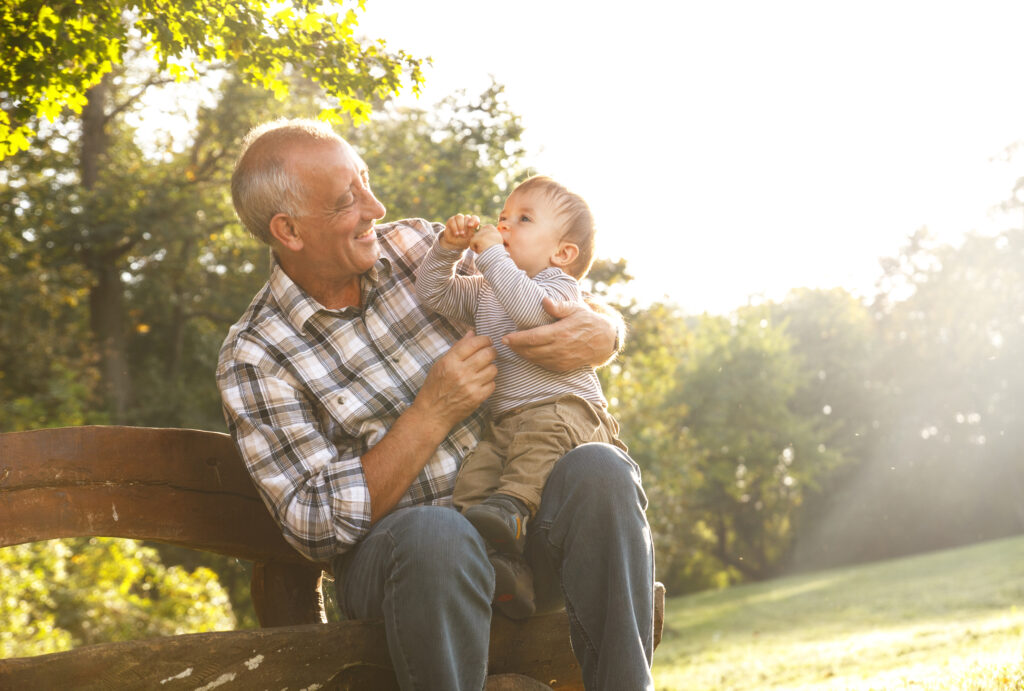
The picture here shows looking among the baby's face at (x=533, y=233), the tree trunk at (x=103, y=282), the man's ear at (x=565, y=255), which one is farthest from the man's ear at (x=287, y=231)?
the tree trunk at (x=103, y=282)

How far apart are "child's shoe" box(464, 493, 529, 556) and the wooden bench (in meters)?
0.26

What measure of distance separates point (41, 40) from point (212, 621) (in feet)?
22.3

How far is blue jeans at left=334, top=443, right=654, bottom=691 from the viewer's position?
7.32 feet

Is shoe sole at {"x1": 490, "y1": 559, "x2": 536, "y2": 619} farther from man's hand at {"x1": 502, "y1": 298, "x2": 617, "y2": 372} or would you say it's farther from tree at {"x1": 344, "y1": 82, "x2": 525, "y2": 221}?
tree at {"x1": 344, "y1": 82, "x2": 525, "y2": 221}

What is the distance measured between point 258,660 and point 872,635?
26.0ft

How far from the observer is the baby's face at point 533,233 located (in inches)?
121

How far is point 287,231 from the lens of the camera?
3.00 meters

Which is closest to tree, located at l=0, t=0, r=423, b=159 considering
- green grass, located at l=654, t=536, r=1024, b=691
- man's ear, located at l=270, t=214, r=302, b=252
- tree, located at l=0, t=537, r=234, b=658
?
man's ear, located at l=270, t=214, r=302, b=252

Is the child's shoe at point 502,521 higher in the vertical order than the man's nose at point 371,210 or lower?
lower

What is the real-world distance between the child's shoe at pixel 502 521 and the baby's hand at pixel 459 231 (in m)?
0.77

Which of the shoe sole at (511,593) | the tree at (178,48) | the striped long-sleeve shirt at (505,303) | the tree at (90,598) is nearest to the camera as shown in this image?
the shoe sole at (511,593)

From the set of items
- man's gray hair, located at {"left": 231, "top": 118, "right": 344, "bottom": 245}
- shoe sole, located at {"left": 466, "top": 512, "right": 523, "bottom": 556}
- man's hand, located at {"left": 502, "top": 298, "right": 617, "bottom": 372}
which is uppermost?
man's gray hair, located at {"left": 231, "top": 118, "right": 344, "bottom": 245}

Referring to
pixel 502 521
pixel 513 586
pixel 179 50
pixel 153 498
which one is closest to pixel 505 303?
pixel 502 521

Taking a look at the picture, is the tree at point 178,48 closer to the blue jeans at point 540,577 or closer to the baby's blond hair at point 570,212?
the baby's blond hair at point 570,212
